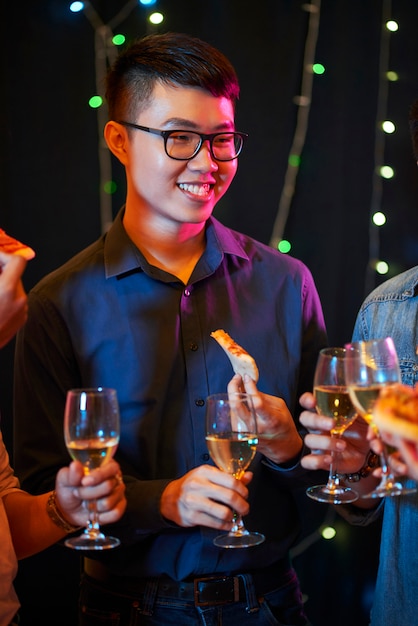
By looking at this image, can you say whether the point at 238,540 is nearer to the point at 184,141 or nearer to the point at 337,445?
the point at 337,445

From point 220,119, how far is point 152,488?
1.05 m

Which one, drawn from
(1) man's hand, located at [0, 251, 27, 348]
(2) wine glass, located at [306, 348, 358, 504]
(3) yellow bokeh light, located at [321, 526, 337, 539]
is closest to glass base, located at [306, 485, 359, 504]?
(2) wine glass, located at [306, 348, 358, 504]

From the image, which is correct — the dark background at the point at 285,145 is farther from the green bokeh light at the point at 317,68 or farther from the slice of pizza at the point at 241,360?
the slice of pizza at the point at 241,360

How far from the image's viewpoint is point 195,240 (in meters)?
2.52

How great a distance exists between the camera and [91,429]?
171 centimetres

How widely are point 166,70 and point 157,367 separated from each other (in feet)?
2.78

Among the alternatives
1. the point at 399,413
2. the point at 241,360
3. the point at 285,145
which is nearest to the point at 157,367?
the point at 241,360

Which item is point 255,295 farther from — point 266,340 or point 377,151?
point 377,151

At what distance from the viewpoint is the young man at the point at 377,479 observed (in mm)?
2217

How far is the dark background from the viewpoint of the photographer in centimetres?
323

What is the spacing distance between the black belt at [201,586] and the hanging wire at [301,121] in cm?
148

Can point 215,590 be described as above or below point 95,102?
below

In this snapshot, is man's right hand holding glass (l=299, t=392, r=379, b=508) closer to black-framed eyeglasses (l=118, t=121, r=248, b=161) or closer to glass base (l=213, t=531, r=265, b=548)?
glass base (l=213, t=531, r=265, b=548)

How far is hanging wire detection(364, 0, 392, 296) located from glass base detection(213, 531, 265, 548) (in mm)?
1658
